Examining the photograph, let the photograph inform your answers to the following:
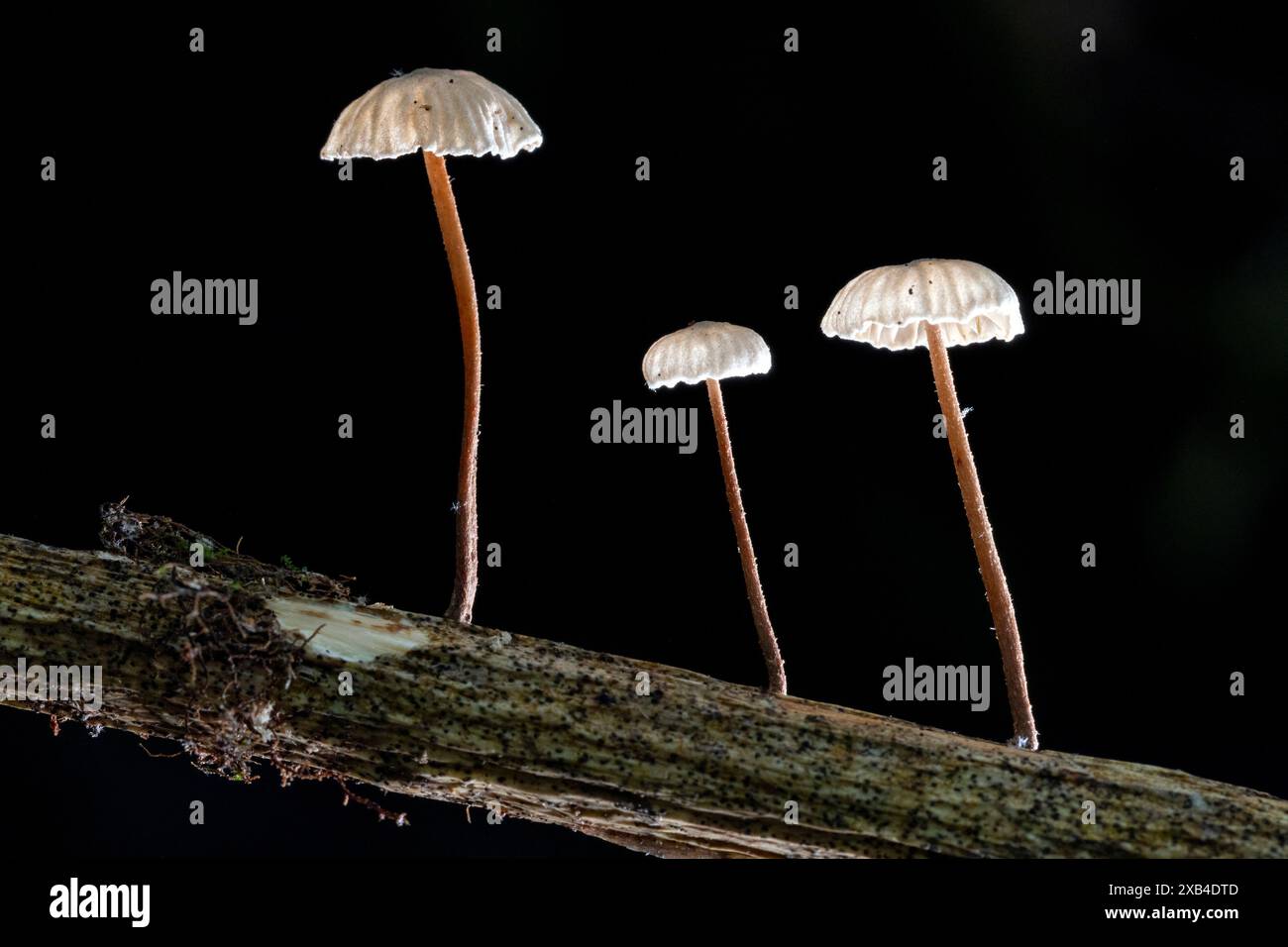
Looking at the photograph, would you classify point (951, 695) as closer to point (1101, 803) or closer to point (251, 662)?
point (1101, 803)

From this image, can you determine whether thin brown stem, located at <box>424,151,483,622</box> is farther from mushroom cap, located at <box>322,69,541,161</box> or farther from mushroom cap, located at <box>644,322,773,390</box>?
mushroom cap, located at <box>644,322,773,390</box>

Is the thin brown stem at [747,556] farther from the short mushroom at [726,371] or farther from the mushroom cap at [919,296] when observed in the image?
the mushroom cap at [919,296]

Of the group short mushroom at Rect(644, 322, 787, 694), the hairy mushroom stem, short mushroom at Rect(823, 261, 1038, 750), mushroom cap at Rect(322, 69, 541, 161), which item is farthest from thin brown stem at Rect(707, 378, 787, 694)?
mushroom cap at Rect(322, 69, 541, 161)

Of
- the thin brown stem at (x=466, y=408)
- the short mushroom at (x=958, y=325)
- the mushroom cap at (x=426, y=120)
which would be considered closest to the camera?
the mushroom cap at (x=426, y=120)

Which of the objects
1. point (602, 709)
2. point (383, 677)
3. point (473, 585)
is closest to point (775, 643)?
point (602, 709)

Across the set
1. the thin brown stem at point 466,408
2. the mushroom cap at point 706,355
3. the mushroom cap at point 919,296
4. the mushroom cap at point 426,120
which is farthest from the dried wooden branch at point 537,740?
the mushroom cap at point 426,120

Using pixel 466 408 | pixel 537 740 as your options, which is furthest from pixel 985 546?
pixel 466 408
